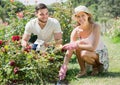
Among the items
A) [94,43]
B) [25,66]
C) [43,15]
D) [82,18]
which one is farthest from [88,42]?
[25,66]

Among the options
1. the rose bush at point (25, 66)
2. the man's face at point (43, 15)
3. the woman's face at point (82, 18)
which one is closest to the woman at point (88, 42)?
the woman's face at point (82, 18)

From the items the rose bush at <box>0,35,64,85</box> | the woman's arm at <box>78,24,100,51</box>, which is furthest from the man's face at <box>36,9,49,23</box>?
the rose bush at <box>0,35,64,85</box>

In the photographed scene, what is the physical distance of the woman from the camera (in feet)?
19.1

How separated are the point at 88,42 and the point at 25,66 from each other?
6.42 feet

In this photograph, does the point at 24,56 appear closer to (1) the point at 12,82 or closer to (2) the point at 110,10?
(1) the point at 12,82

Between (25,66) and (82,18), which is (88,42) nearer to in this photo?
(82,18)

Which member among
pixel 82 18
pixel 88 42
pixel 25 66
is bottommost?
pixel 88 42

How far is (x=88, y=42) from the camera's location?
6.00 m

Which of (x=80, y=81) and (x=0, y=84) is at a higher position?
(x=0, y=84)

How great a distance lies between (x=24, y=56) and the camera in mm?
4281

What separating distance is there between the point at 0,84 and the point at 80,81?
1779 millimetres

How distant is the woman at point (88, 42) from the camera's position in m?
5.83

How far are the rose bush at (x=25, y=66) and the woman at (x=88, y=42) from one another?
1478 millimetres

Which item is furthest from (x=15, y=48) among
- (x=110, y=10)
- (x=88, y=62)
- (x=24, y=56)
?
(x=110, y=10)
